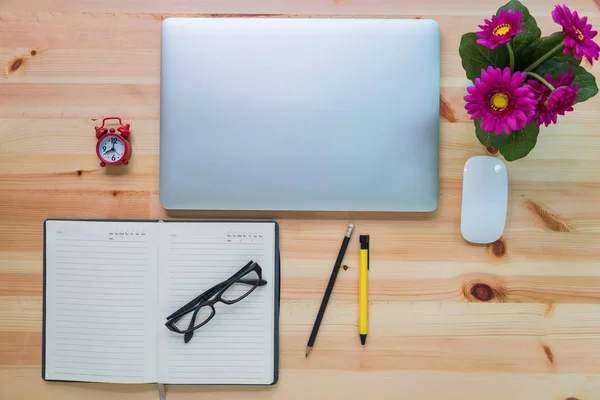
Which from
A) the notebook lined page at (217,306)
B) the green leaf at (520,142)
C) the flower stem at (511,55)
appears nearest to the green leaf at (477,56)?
the flower stem at (511,55)

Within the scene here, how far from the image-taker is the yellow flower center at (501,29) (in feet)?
2.03

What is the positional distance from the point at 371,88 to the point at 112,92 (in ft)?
1.57

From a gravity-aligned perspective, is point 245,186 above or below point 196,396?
Answer: above

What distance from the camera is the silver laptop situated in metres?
0.74

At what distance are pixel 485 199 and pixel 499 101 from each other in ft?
0.64

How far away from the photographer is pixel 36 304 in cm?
80

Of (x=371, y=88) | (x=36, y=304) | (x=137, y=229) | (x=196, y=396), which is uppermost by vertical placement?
(x=371, y=88)

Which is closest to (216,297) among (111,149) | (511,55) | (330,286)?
(330,286)

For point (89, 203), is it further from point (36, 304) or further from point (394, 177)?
point (394, 177)

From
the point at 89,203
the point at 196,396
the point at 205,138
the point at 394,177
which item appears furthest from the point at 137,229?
the point at 394,177

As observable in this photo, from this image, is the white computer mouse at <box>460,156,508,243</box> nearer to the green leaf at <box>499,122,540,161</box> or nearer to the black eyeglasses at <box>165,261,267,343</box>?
the green leaf at <box>499,122,540,161</box>

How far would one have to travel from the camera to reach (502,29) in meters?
0.62

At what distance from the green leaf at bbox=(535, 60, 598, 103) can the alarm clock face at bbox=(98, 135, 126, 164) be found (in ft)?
2.34

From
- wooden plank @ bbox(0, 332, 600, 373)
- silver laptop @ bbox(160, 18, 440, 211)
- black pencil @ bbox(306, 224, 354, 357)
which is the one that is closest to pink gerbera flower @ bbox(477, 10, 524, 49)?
silver laptop @ bbox(160, 18, 440, 211)
